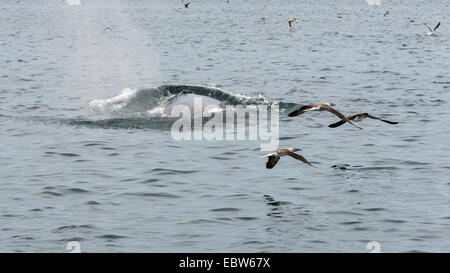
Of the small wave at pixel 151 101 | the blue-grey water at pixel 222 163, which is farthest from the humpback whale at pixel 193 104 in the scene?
the blue-grey water at pixel 222 163

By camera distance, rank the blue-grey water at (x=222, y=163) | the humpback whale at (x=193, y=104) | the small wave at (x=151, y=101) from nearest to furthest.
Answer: the blue-grey water at (x=222, y=163)
the humpback whale at (x=193, y=104)
the small wave at (x=151, y=101)

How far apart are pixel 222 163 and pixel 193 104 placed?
792 centimetres

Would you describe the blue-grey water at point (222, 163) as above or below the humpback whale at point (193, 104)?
below

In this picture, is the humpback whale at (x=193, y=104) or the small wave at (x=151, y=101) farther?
the small wave at (x=151, y=101)

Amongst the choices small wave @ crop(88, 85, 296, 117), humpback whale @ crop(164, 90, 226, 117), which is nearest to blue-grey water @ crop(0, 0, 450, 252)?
small wave @ crop(88, 85, 296, 117)

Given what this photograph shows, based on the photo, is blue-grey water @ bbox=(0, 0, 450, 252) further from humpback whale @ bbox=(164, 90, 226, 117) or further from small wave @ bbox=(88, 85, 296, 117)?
humpback whale @ bbox=(164, 90, 226, 117)

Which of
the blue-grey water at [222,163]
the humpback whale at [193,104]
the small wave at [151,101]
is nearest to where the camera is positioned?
the blue-grey water at [222,163]

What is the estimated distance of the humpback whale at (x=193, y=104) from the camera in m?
30.0

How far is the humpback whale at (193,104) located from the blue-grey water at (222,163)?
2.80 feet

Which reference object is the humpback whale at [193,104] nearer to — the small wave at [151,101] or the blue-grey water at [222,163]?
the small wave at [151,101]

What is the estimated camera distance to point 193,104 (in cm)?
3030

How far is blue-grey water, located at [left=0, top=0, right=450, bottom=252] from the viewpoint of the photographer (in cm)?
1634

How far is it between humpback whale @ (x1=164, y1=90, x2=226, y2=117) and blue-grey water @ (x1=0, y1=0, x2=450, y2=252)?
0.85 metres
